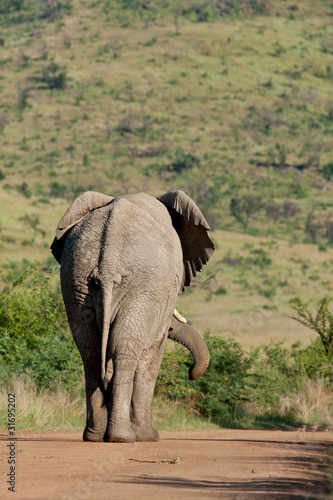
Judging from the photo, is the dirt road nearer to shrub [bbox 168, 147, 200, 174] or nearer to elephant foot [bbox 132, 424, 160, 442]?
elephant foot [bbox 132, 424, 160, 442]

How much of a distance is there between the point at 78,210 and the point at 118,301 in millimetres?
1202

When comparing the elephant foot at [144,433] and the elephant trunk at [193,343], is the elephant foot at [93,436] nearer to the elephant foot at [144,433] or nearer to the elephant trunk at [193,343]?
the elephant foot at [144,433]

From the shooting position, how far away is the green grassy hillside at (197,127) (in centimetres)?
4866

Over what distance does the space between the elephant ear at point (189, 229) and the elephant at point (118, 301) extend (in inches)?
27.1

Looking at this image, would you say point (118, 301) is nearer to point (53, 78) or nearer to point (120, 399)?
point (120, 399)

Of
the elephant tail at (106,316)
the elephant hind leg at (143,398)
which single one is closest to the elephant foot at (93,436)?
the elephant hind leg at (143,398)

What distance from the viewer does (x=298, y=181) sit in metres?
69.9

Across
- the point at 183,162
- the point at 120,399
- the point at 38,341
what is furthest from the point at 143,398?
the point at 183,162

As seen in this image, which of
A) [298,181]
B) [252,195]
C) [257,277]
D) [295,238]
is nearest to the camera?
[257,277]

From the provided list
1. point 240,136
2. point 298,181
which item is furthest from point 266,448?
point 240,136

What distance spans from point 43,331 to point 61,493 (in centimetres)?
856

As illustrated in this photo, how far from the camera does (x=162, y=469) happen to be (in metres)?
5.78

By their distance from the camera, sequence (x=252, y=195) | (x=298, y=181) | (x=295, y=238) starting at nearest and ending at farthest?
(x=295, y=238) → (x=252, y=195) → (x=298, y=181)

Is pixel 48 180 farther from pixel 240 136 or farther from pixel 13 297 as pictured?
pixel 13 297
